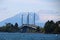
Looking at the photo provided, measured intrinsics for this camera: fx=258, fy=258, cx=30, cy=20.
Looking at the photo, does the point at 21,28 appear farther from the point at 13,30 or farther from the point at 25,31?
the point at 13,30

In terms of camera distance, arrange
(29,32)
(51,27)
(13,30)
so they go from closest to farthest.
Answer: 1. (51,27)
2. (13,30)
3. (29,32)

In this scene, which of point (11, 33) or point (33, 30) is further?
point (33, 30)

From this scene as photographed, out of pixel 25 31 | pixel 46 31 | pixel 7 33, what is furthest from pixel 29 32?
pixel 46 31

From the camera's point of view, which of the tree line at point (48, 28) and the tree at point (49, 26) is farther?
the tree at point (49, 26)

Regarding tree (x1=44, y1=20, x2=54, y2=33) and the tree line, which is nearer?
the tree line

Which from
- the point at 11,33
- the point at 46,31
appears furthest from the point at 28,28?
the point at 46,31

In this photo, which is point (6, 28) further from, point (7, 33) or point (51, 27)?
point (51, 27)

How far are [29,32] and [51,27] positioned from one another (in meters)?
6.60

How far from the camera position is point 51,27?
88.4 ft

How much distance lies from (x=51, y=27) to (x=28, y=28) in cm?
739

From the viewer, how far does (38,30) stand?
105 ft

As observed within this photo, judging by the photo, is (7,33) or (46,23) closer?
(46,23)

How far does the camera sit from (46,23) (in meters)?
27.7

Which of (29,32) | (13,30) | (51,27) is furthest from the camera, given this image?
(29,32)
